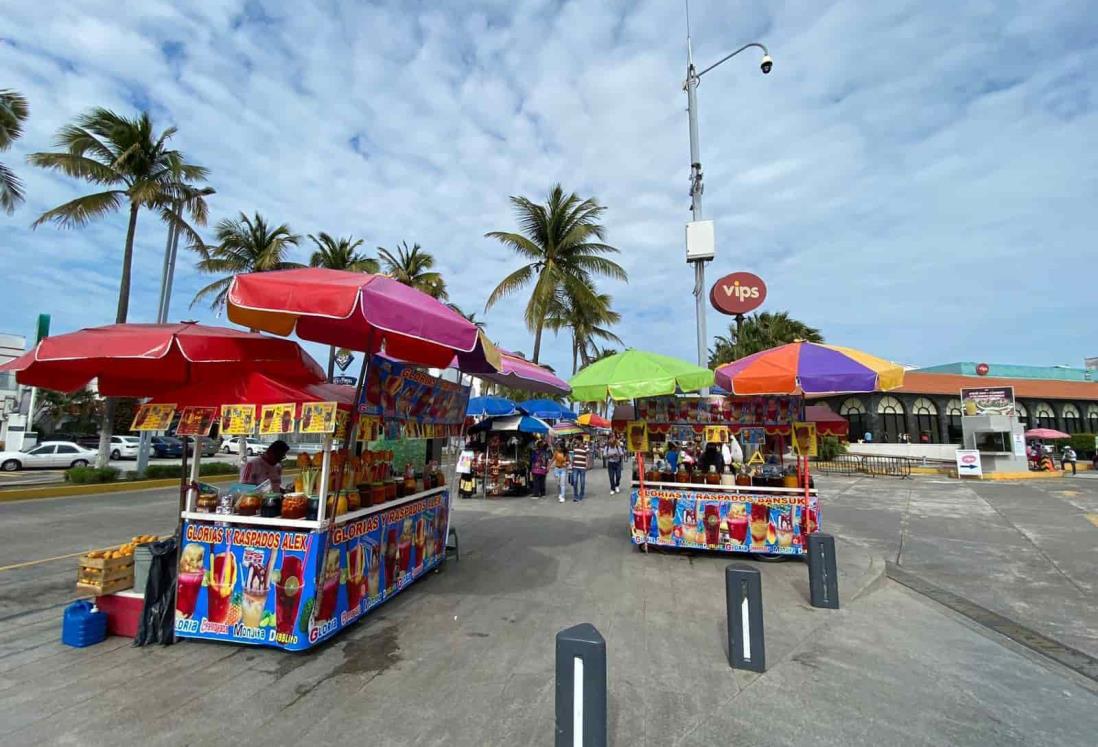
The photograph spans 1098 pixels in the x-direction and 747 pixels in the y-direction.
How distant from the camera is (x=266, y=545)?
4387 millimetres

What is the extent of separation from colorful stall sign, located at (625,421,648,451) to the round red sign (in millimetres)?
3806

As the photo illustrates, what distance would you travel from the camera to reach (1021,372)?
4088 cm

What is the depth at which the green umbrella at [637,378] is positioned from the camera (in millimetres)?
7109

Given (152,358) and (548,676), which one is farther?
(152,358)

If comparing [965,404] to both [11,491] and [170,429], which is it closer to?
[170,429]

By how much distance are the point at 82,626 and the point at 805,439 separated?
859 centimetres

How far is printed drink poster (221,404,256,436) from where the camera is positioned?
4277mm

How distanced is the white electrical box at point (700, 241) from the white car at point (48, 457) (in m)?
27.1

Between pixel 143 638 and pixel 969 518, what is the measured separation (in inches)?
634

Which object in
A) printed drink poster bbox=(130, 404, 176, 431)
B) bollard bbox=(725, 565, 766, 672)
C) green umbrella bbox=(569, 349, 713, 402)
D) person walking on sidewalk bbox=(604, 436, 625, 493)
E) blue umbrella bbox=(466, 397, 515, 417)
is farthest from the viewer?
person walking on sidewalk bbox=(604, 436, 625, 493)

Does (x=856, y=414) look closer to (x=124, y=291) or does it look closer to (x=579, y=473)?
(x=579, y=473)

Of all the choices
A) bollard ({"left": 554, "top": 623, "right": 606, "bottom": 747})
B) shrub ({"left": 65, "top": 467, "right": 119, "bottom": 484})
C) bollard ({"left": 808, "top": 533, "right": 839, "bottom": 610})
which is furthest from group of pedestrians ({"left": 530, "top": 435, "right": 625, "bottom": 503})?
shrub ({"left": 65, "top": 467, "right": 119, "bottom": 484})

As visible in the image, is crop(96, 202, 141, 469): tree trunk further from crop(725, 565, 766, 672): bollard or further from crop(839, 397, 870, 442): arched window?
crop(839, 397, 870, 442): arched window

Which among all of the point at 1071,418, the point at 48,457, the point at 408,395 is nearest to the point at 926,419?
the point at 1071,418
